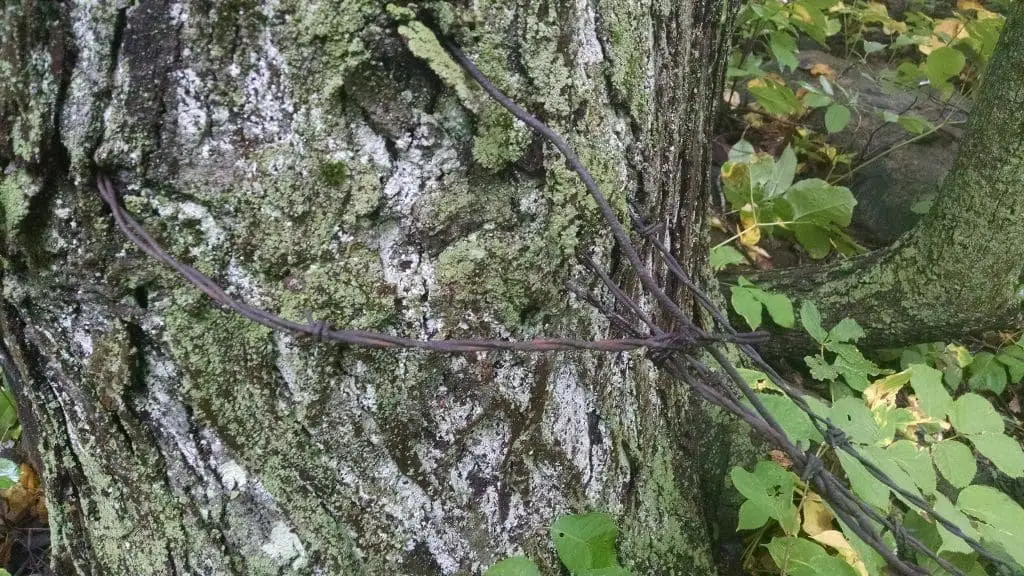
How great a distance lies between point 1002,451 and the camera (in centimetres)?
125

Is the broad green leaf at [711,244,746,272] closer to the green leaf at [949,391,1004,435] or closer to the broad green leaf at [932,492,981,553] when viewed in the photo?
the green leaf at [949,391,1004,435]

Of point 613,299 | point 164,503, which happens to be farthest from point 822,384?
point 164,503

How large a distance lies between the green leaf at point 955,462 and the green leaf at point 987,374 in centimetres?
139

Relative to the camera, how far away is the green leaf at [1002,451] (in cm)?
124

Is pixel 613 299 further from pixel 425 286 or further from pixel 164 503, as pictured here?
pixel 164 503

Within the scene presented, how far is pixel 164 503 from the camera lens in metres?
0.96

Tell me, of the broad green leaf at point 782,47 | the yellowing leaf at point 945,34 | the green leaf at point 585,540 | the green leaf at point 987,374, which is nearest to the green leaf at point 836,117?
the broad green leaf at point 782,47

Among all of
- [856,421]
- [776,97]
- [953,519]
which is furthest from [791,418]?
[776,97]

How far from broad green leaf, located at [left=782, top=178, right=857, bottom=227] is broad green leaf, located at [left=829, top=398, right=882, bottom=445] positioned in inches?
52.3

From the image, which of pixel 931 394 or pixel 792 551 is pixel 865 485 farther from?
pixel 931 394

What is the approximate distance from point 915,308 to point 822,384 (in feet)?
1.27

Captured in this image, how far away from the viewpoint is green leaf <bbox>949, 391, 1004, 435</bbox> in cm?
127

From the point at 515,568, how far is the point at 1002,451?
0.98 meters

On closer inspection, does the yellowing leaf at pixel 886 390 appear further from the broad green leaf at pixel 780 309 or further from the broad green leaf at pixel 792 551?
the broad green leaf at pixel 792 551
